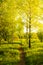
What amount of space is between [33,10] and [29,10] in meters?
0.58

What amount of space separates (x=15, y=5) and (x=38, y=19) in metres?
3.92

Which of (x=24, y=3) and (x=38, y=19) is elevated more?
(x=24, y=3)

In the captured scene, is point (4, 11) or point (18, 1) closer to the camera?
point (4, 11)

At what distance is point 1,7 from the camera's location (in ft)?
57.9

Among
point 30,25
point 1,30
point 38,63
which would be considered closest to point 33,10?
point 30,25

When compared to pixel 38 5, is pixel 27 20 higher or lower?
lower

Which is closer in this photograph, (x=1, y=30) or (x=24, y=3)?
(x=1, y=30)

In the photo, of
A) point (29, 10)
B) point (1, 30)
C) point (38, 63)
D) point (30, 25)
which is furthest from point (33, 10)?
point (38, 63)

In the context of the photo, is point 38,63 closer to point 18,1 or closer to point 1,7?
point 1,7

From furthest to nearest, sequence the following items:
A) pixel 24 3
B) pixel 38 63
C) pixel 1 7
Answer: pixel 24 3 → pixel 1 7 → pixel 38 63

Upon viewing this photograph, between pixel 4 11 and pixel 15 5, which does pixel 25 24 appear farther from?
pixel 4 11

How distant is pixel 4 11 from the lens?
17828 millimetres

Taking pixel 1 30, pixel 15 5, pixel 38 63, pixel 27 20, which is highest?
pixel 15 5

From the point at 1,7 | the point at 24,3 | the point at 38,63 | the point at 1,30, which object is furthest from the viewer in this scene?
the point at 24,3
